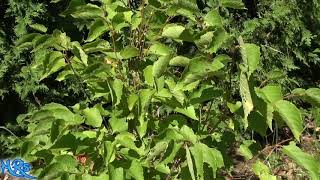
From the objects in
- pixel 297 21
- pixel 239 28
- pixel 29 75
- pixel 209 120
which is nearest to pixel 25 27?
pixel 29 75

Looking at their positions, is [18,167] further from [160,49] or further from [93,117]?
[160,49]

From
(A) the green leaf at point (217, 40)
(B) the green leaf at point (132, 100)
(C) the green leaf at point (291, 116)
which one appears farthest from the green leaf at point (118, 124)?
(C) the green leaf at point (291, 116)

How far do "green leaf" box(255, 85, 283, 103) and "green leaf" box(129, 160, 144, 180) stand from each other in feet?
1.68

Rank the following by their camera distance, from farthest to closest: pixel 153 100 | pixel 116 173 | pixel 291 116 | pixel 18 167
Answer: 1. pixel 18 167
2. pixel 153 100
3. pixel 116 173
4. pixel 291 116

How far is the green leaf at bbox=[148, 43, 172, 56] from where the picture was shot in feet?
6.48

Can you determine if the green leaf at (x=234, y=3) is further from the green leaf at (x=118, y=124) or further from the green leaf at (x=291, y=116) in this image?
Answer: the green leaf at (x=118, y=124)

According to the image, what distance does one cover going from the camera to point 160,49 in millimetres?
1988

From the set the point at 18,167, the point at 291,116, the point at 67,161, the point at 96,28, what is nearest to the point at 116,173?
the point at 67,161

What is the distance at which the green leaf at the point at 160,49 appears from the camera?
1.97 meters

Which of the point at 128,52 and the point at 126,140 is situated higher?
the point at 128,52

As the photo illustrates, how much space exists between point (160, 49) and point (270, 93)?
1.48 feet

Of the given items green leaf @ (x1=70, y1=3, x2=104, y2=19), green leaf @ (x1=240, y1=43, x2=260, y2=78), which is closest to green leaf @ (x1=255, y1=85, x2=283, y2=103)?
green leaf @ (x1=240, y1=43, x2=260, y2=78)

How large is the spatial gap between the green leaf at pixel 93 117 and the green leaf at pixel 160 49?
1.05 feet

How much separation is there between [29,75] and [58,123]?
2.29 m
